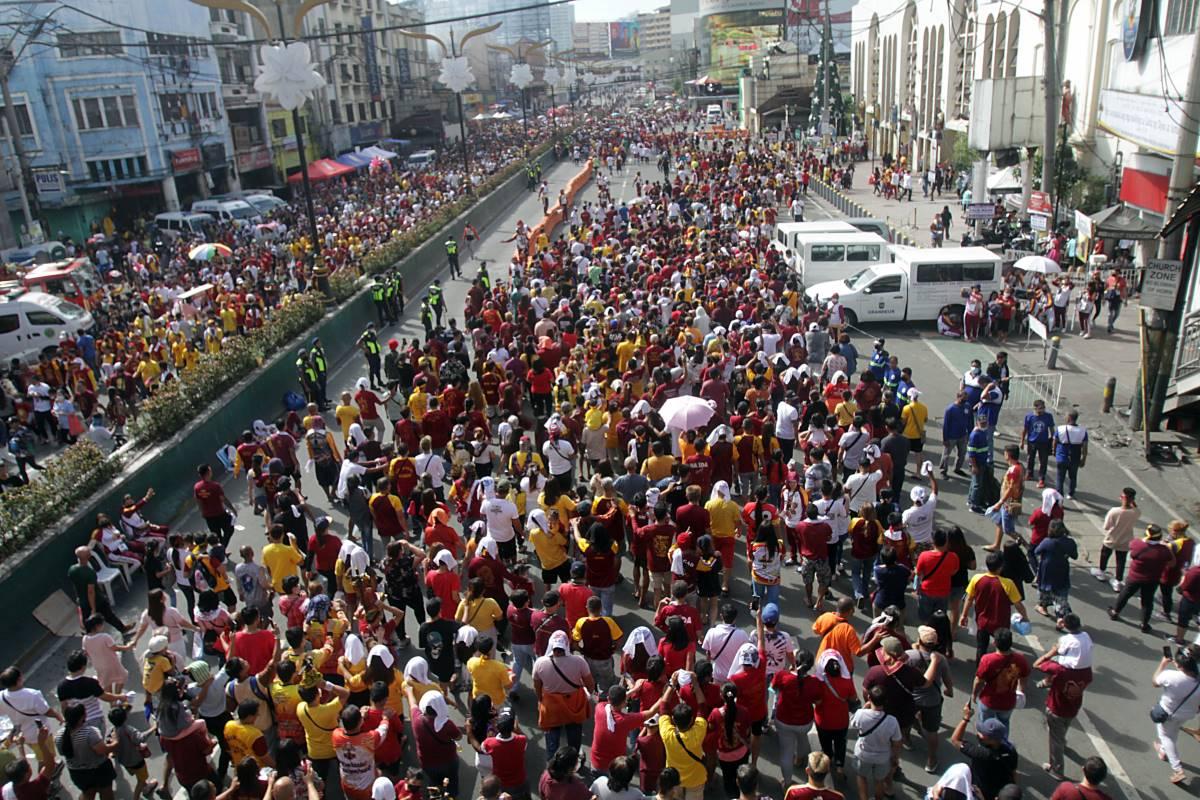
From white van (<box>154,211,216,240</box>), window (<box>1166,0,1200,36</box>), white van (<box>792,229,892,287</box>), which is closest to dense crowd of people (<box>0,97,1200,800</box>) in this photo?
white van (<box>792,229,892,287</box>)

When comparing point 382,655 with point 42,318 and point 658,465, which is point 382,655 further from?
point 42,318

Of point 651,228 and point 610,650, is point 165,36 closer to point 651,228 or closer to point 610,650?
point 651,228

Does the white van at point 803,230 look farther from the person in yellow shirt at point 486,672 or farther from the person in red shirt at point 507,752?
the person in red shirt at point 507,752

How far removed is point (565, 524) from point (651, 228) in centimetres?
1754

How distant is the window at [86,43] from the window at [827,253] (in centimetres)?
2920

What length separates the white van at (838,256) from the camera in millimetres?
22391

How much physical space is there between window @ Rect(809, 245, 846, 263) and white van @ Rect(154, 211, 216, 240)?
82.7 feet

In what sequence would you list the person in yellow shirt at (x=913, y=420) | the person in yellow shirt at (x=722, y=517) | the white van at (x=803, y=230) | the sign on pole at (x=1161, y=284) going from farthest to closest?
the white van at (x=803, y=230) → the sign on pole at (x=1161, y=284) → the person in yellow shirt at (x=913, y=420) → the person in yellow shirt at (x=722, y=517)

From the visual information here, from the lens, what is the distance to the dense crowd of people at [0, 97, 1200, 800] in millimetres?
6168

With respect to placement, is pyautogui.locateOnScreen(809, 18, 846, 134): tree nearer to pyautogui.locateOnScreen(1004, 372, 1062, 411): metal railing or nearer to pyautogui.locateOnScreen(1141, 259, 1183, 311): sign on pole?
pyautogui.locateOnScreen(1004, 372, 1062, 411): metal railing

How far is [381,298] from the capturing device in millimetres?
22266

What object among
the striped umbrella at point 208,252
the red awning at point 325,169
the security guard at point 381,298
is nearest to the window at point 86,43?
the red awning at point 325,169

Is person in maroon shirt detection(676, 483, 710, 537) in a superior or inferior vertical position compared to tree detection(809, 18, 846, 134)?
inferior

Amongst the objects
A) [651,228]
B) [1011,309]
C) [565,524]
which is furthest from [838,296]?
[565,524]
